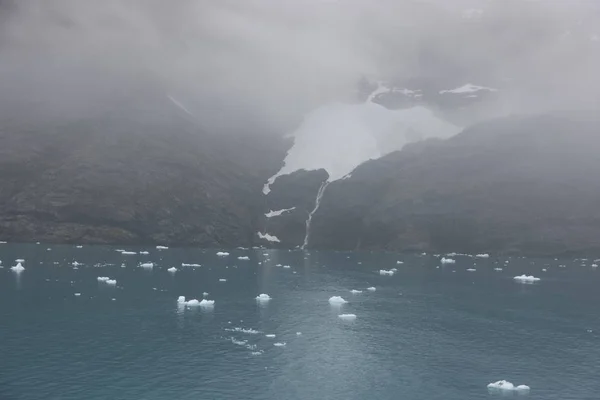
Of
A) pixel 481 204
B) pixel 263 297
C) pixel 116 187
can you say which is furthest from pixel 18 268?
pixel 481 204

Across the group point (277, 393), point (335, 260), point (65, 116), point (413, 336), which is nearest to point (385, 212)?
point (335, 260)

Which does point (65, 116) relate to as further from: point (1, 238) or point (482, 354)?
point (482, 354)

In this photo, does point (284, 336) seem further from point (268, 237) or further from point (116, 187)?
point (116, 187)

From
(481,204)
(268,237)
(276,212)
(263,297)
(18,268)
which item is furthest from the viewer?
(276,212)

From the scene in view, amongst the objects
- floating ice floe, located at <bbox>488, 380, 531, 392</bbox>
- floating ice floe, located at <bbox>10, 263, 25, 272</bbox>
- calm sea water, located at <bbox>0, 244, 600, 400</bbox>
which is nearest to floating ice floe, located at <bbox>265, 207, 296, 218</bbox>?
calm sea water, located at <bbox>0, 244, 600, 400</bbox>

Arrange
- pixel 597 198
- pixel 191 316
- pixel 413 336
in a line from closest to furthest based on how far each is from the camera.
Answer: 1. pixel 413 336
2. pixel 191 316
3. pixel 597 198
